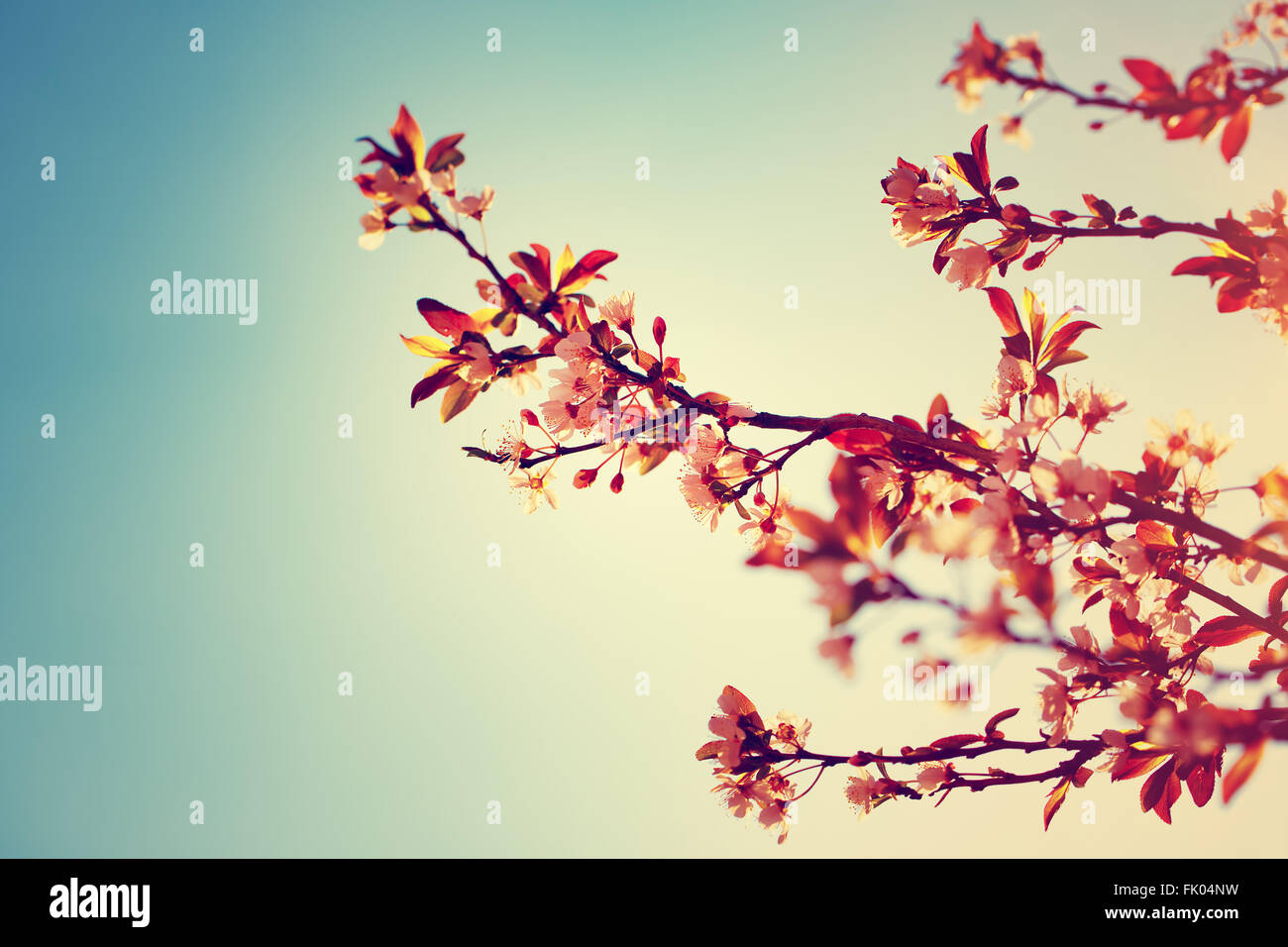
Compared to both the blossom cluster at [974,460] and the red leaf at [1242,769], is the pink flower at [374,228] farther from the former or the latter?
the red leaf at [1242,769]

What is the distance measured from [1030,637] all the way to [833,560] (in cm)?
20

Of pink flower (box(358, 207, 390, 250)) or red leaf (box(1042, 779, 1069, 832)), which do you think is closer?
pink flower (box(358, 207, 390, 250))

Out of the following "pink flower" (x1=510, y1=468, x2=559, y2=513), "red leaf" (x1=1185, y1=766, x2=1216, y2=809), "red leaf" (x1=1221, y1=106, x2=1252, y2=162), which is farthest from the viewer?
"pink flower" (x1=510, y1=468, x2=559, y2=513)

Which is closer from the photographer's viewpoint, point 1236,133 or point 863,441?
point 1236,133

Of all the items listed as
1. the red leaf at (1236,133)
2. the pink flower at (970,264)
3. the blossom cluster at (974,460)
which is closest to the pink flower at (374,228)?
the blossom cluster at (974,460)

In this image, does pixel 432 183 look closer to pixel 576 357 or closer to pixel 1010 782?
pixel 576 357

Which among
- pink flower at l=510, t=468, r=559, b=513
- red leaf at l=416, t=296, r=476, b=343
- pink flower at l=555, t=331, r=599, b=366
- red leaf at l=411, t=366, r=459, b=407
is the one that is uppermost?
red leaf at l=416, t=296, r=476, b=343

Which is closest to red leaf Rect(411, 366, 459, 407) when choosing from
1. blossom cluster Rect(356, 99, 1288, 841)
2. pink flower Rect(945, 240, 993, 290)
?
Answer: blossom cluster Rect(356, 99, 1288, 841)

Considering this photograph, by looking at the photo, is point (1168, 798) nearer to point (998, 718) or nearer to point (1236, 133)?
point (998, 718)

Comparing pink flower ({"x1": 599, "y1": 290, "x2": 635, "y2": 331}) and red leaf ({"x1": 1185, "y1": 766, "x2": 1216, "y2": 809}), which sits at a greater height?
pink flower ({"x1": 599, "y1": 290, "x2": 635, "y2": 331})

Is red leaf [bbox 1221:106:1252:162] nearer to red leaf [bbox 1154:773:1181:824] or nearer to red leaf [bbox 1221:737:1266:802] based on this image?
red leaf [bbox 1221:737:1266:802]

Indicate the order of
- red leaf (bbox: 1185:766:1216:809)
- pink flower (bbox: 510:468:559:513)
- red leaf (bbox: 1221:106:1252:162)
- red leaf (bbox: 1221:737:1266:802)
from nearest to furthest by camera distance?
red leaf (bbox: 1221:737:1266:802)
red leaf (bbox: 1221:106:1252:162)
red leaf (bbox: 1185:766:1216:809)
pink flower (bbox: 510:468:559:513)

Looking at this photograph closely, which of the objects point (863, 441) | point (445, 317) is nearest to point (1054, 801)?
point (863, 441)
